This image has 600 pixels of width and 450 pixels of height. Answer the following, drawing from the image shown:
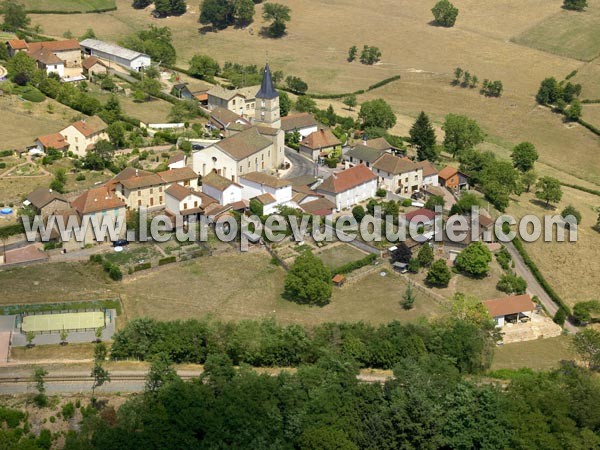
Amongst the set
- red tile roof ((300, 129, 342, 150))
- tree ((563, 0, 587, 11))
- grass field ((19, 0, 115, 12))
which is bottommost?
grass field ((19, 0, 115, 12))

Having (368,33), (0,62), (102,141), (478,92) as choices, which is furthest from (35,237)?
(368,33)

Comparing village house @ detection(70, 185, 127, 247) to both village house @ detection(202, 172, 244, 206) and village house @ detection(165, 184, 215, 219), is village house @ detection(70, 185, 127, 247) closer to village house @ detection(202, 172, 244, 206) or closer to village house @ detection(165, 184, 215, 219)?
village house @ detection(165, 184, 215, 219)

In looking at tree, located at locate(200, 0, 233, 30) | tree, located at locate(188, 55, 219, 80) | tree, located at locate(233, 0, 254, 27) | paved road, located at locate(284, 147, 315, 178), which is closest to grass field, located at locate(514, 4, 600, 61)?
tree, located at locate(233, 0, 254, 27)

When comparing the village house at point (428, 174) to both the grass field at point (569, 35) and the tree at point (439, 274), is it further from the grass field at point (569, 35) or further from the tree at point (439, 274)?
the grass field at point (569, 35)

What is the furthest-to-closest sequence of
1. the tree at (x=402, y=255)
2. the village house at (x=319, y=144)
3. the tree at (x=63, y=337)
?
the village house at (x=319, y=144) → the tree at (x=402, y=255) → the tree at (x=63, y=337)

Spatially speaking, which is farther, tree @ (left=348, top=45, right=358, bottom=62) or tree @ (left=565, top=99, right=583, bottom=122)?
tree @ (left=348, top=45, right=358, bottom=62)

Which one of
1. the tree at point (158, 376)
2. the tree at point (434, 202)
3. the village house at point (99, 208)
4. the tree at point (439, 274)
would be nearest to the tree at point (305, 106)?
the tree at point (434, 202)
